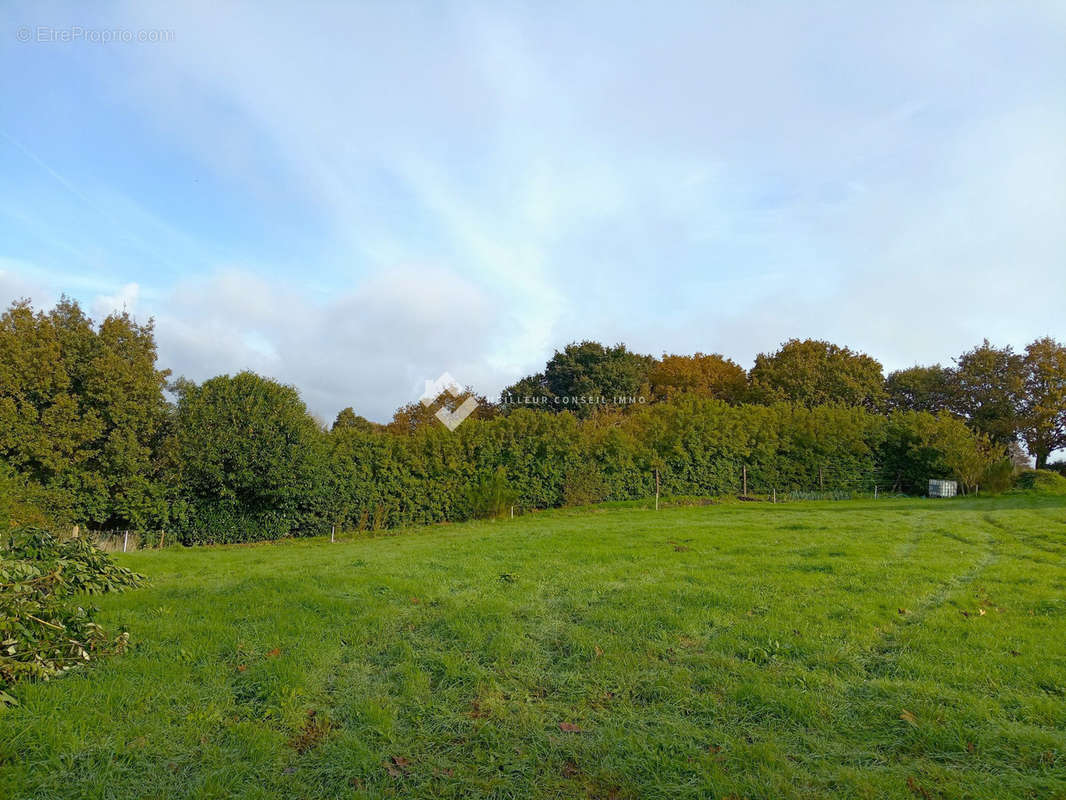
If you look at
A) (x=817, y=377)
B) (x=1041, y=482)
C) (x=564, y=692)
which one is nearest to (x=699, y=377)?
(x=817, y=377)

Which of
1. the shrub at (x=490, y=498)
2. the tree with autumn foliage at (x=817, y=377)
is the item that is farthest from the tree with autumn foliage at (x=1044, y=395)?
the shrub at (x=490, y=498)

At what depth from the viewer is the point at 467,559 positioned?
8.26 m

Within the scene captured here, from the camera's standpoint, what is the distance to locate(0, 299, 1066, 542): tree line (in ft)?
47.8

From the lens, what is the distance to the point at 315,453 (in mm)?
15852

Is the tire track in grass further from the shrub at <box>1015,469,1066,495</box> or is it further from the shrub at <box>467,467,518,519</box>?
the shrub at <box>1015,469,1066,495</box>

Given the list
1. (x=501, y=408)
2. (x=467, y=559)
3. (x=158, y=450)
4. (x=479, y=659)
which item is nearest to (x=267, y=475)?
(x=158, y=450)

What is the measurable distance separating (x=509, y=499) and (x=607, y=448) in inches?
171

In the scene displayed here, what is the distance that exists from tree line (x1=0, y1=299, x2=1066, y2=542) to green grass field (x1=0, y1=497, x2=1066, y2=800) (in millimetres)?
9392

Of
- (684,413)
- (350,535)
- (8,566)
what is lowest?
(350,535)

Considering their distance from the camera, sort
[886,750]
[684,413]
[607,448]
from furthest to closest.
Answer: [684,413], [607,448], [886,750]

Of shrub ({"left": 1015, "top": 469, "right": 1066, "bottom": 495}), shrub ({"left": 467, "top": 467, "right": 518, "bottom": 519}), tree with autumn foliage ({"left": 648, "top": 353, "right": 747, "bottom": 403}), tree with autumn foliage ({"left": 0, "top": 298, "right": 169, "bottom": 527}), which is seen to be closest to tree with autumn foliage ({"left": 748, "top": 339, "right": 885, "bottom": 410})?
tree with autumn foliage ({"left": 648, "top": 353, "right": 747, "bottom": 403})

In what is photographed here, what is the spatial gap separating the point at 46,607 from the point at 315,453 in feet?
40.2

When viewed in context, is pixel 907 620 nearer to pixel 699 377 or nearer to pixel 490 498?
pixel 490 498

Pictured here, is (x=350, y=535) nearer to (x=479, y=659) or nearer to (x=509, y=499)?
(x=509, y=499)
